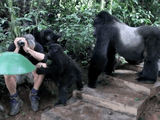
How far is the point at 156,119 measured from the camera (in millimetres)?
2889

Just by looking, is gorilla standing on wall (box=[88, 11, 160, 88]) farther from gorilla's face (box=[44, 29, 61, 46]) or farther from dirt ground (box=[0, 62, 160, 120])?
gorilla's face (box=[44, 29, 61, 46])

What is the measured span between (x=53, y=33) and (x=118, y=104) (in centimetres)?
272

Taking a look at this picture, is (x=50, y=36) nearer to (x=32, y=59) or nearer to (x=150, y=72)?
(x=32, y=59)

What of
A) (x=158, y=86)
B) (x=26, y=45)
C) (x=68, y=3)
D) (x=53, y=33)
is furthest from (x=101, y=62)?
(x=68, y=3)

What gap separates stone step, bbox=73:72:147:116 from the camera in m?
2.71

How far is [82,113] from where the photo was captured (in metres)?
2.65

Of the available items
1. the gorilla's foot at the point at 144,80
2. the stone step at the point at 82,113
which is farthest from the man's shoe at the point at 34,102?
the gorilla's foot at the point at 144,80

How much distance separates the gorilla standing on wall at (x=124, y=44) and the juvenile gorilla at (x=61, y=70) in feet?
1.51

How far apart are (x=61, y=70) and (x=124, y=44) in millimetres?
1332

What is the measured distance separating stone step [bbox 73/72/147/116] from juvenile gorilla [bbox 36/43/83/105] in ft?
1.01

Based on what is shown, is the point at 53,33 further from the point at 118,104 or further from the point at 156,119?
the point at 156,119

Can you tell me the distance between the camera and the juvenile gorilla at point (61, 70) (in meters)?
2.93

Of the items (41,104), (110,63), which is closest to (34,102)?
(41,104)

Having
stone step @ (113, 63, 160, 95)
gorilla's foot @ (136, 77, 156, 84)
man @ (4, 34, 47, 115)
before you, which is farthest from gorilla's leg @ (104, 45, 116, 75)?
man @ (4, 34, 47, 115)
